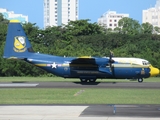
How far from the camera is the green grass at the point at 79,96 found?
90.5 feet

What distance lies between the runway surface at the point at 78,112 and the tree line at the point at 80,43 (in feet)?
120

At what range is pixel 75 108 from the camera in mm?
23375

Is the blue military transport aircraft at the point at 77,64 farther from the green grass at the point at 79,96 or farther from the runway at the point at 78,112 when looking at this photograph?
the runway at the point at 78,112

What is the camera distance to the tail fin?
4216 centimetres

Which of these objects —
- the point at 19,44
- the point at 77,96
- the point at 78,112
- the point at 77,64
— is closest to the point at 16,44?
the point at 19,44

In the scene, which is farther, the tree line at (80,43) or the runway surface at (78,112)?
the tree line at (80,43)

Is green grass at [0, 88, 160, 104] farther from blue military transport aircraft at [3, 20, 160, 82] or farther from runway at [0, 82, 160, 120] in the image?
blue military transport aircraft at [3, 20, 160, 82]

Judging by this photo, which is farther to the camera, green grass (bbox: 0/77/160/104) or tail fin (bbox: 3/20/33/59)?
tail fin (bbox: 3/20/33/59)

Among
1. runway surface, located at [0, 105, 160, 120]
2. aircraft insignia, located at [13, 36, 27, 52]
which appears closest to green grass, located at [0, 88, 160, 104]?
runway surface, located at [0, 105, 160, 120]

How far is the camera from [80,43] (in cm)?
8194

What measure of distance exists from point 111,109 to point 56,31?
7137 cm

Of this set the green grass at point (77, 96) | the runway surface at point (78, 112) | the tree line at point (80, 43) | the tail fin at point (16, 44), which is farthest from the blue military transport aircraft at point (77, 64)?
the tree line at point (80, 43)

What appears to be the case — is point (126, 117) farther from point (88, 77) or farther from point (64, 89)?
point (88, 77)

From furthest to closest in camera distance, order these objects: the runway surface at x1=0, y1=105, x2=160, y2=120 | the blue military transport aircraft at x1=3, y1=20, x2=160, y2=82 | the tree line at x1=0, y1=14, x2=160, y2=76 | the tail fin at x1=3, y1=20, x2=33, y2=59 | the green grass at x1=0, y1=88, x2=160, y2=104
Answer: the tree line at x1=0, y1=14, x2=160, y2=76 → the tail fin at x1=3, y1=20, x2=33, y2=59 → the blue military transport aircraft at x1=3, y1=20, x2=160, y2=82 → the green grass at x1=0, y1=88, x2=160, y2=104 → the runway surface at x1=0, y1=105, x2=160, y2=120
